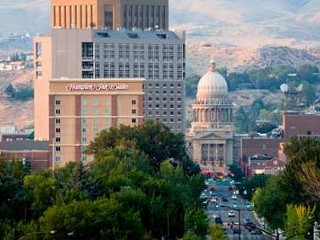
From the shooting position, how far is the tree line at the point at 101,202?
10412cm

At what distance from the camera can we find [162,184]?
129375 mm

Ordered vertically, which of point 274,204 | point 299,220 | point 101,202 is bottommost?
point 274,204

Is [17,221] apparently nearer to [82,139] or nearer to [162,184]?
[162,184]

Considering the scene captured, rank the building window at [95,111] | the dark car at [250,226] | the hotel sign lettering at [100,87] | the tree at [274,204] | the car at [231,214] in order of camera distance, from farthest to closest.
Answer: the hotel sign lettering at [100,87], the building window at [95,111], the car at [231,214], the dark car at [250,226], the tree at [274,204]

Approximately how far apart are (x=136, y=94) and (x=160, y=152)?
65.3 ft

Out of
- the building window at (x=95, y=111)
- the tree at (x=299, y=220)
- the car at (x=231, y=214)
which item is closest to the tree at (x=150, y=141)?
the car at (x=231, y=214)

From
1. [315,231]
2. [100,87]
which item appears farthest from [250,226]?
[100,87]

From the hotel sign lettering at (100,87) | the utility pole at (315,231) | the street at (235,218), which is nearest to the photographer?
the utility pole at (315,231)

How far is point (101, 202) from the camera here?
10869cm

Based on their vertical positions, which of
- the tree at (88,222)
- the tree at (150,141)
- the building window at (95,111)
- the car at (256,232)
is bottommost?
the car at (256,232)

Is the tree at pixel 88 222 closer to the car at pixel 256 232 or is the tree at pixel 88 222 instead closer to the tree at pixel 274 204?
the tree at pixel 274 204

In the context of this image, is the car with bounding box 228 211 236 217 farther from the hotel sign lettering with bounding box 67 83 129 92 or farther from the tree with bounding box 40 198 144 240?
the tree with bounding box 40 198 144 240

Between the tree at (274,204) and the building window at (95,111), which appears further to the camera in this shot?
the building window at (95,111)

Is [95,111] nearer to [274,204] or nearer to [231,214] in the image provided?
[231,214]
